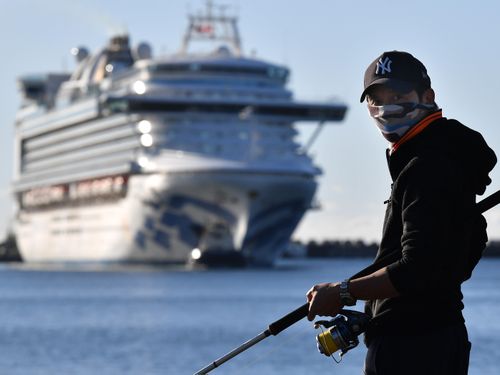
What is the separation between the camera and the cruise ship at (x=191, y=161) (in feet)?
233

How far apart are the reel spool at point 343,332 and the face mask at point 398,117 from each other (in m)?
0.52

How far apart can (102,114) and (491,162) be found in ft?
253

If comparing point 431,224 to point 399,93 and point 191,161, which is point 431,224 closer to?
point 399,93

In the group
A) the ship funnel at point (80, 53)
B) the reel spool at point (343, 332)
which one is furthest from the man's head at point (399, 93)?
the ship funnel at point (80, 53)

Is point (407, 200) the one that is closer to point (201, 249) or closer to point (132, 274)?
point (201, 249)

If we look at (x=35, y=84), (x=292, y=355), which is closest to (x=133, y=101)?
(x=35, y=84)

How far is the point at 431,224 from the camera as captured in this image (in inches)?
187

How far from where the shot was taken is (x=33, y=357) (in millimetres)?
28141

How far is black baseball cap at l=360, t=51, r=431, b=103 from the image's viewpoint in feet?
16.3

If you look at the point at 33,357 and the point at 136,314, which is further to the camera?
the point at 136,314

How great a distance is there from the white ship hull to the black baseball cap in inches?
2549

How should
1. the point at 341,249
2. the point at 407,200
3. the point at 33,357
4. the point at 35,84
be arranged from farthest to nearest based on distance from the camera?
1. the point at 341,249
2. the point at 35,84
3. the point at 33,357
4. the point at 407,200

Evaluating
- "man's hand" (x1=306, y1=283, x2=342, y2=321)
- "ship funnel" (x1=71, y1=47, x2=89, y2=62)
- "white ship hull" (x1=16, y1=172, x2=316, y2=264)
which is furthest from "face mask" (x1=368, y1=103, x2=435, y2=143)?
"ship funnel" (x1=71, y1=47, x2=89, y2=62)

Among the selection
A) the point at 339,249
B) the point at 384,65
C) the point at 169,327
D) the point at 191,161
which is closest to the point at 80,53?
the point at 191,161
